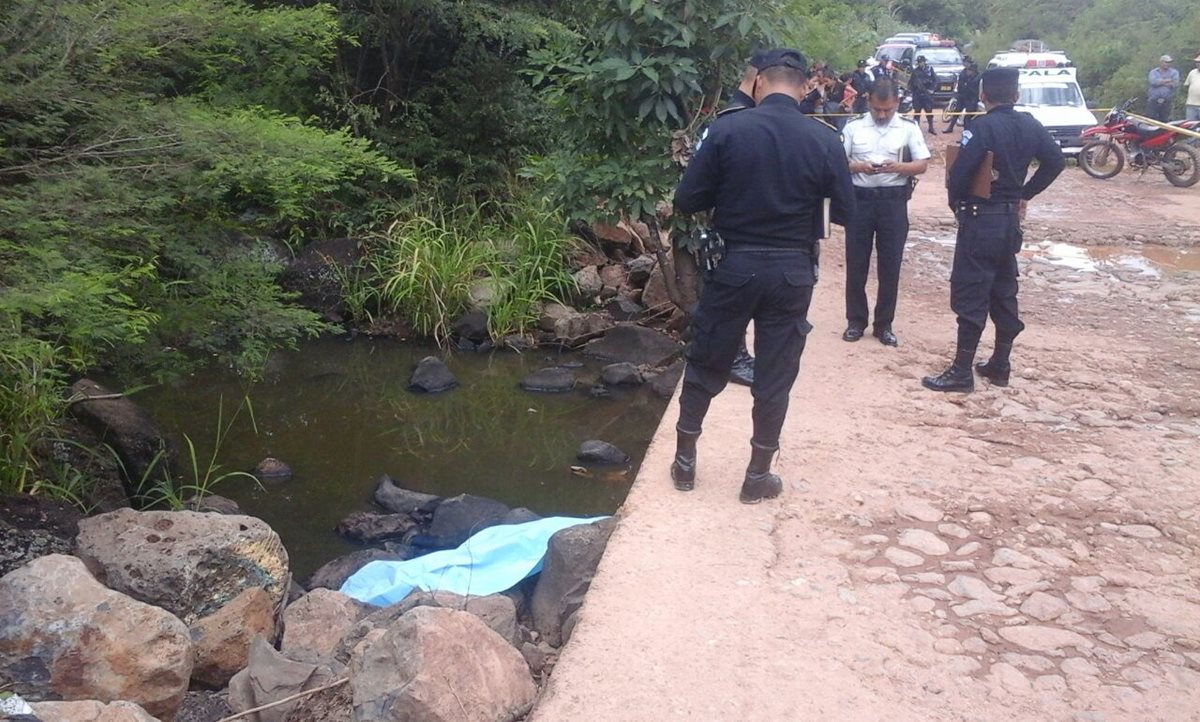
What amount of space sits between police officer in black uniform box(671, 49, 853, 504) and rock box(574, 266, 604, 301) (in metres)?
6.24

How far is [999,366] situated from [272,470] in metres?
4.74

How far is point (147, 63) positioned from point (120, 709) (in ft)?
12.0

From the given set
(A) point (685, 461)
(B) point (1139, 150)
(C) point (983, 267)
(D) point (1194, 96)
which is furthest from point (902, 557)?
(D) point (1194, 96)

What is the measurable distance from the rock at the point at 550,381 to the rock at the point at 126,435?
10.1 feet

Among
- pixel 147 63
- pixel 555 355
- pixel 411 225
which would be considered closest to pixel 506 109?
pixel 411 225

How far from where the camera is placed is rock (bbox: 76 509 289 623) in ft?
16.2

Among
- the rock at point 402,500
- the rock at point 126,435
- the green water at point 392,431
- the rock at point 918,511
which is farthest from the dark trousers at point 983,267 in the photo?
the rock at point 126,435

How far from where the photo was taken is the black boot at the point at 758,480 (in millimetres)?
4695

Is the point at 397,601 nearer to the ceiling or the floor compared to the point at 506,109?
nearer to the floor

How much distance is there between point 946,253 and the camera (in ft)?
34.9

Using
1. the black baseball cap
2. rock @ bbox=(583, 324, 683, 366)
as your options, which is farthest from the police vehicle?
the black baseball cap

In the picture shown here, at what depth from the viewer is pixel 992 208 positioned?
19.7ft

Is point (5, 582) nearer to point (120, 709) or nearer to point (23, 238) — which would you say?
point (120, 709)

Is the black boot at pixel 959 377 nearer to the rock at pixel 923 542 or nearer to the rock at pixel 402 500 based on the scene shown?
the rock at pixel 923 542
